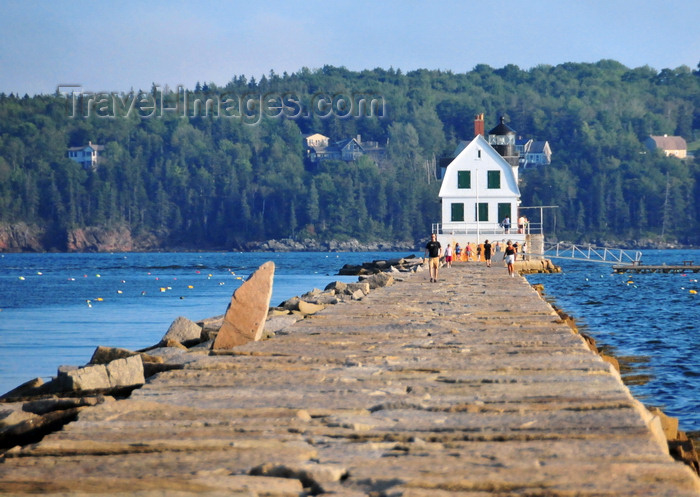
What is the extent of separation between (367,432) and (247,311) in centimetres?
544

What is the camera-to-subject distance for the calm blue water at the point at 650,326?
14.9m

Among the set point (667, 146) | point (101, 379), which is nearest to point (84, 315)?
point (101, 379)

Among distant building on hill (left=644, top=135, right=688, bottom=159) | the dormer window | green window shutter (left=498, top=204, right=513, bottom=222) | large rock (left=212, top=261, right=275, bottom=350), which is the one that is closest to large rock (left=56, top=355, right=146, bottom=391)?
large rock (left=212, top=261, right=275, bottom=350)

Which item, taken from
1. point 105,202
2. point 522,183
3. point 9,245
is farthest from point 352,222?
point 9,245

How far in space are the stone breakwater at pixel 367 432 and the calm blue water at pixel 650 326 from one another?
15.5 feet

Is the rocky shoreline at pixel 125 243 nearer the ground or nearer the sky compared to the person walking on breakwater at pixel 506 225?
nearer the ground

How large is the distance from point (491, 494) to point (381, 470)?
0.67m

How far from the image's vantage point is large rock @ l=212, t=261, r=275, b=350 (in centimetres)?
1126

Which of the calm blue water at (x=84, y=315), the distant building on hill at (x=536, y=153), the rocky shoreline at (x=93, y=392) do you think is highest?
the distant building on hill at (x=536, y=153)

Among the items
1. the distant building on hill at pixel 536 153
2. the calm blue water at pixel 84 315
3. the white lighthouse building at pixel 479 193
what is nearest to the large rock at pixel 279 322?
the calm blue water at pixel 84 315

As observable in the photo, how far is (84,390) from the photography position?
32.4 feet

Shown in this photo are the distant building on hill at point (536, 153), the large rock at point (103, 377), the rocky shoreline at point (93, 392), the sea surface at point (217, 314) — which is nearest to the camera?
the rocky shoreline at point (93, 392)

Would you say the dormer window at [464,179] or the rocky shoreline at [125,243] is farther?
the rocky shoreline at [125,243]

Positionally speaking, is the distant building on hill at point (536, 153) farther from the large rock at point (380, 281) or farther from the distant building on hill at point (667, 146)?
the large rock at point (380, 281)
